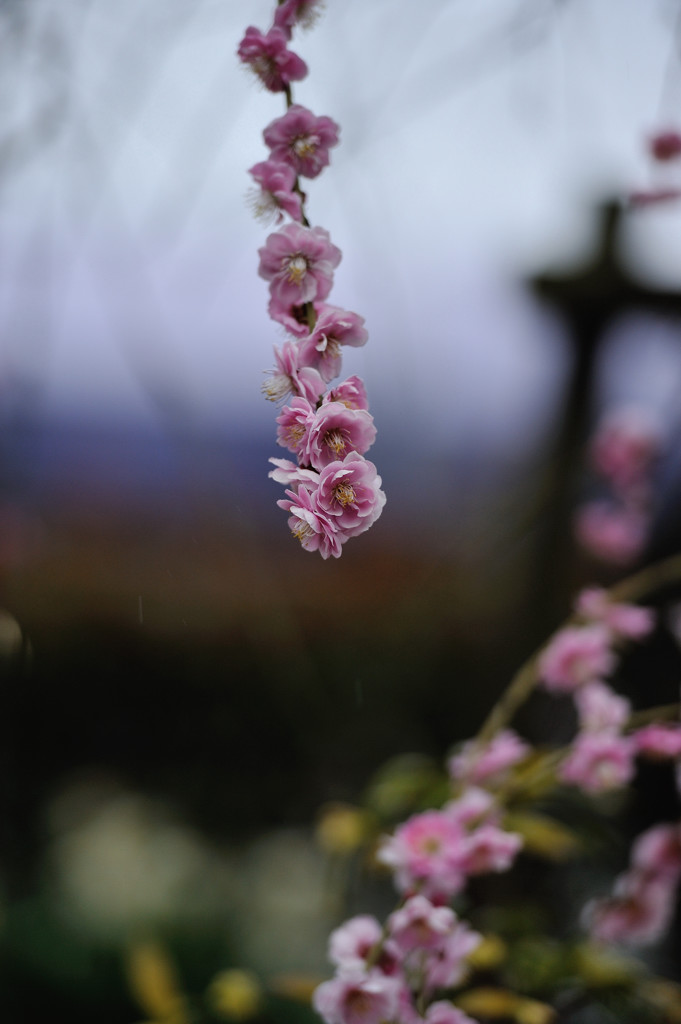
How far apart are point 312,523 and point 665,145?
115cm

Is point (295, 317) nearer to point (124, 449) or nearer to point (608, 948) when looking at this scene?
point (608, 948)

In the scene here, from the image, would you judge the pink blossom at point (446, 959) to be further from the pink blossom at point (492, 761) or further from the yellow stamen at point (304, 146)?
the yellow stamen at point (304, 146)

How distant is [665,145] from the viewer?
112 cm

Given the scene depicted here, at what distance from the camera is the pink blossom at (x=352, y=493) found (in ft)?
1.08

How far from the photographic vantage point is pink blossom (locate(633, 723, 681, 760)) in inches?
28.5

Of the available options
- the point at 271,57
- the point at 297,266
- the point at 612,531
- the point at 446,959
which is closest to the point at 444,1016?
the point at 446,959

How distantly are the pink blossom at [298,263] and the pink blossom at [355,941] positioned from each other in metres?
0.49

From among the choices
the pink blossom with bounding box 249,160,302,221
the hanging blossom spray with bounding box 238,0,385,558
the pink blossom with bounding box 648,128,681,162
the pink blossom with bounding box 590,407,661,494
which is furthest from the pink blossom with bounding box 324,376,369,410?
the pink blossom with bounding box 590,407,661,494

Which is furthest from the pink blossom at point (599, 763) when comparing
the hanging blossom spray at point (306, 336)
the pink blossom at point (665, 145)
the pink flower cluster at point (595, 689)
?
the pink blossom at point (665, 145)

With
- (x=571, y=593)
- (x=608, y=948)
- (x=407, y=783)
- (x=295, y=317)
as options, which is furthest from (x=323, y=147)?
(x=571, y=593)

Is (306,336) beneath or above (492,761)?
above

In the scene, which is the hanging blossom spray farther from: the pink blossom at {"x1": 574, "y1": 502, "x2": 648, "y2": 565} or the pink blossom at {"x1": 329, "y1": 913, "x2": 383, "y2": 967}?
the pink blossom at {"x1": 574, "y1": 502, "x2": 648, "y2": 565}

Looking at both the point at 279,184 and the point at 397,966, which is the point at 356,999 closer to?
the point at 397,966

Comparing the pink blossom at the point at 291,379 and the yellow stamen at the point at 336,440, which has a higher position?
the pink blossom at the point at 291,379
